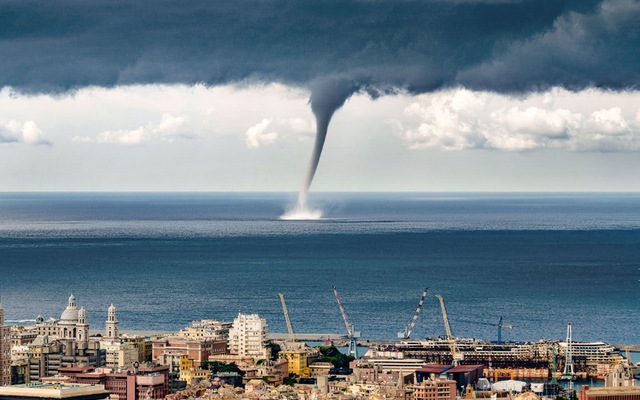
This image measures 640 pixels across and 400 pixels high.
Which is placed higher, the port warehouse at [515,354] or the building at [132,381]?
the port warehouse at [515,354]

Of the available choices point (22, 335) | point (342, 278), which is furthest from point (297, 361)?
point (342, 278)

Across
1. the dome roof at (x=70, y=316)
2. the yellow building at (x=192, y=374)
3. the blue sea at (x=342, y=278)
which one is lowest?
the yellow building at (x=192, y=374)

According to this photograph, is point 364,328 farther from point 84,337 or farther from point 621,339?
point 84,337

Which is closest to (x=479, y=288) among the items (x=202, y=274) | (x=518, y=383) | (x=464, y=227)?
(x=202, y=274)

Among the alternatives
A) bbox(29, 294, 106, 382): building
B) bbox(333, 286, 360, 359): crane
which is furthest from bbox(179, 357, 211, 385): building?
bbox(333, 286, 360, 359): crane

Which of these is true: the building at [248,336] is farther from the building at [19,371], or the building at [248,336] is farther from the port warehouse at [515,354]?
the building at [19,371]

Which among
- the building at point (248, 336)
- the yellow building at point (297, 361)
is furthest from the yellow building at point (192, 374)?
the building at point (248, 336)
